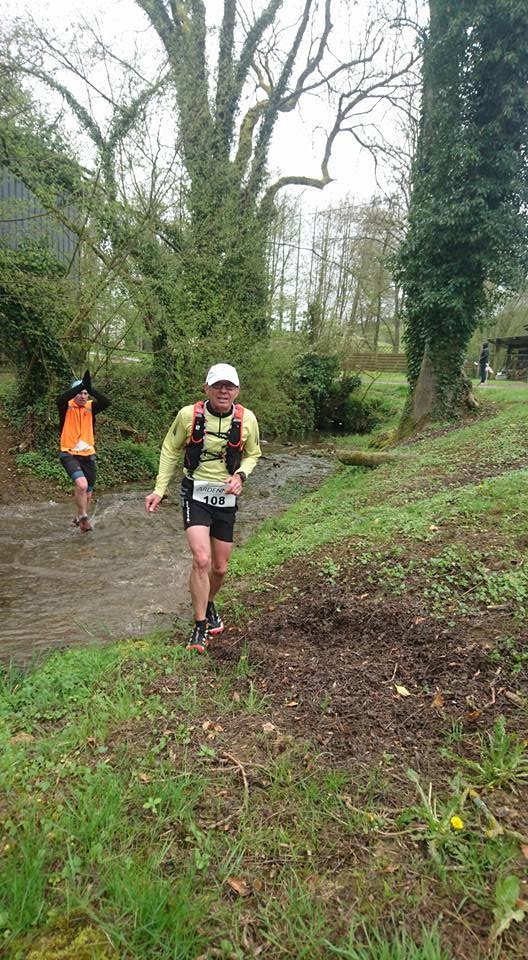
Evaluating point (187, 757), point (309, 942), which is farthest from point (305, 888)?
point (187, 757)

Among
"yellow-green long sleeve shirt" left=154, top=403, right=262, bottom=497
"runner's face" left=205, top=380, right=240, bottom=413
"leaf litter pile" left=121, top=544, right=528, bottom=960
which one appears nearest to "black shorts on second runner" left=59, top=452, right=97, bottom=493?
"yellow-green long sleeve shirt" left=154, top=403, right=262, bottom=497

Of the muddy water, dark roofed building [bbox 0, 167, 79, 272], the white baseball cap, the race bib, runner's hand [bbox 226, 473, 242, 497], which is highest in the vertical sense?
dark roofed building [bbox 0, 167, 79, 272]

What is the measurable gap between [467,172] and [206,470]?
12.1 meters

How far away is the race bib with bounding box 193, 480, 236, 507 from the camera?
179 inches

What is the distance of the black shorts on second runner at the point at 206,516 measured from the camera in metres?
4.56

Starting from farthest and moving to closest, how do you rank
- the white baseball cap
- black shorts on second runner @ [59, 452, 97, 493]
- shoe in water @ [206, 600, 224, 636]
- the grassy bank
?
black shorts on second runner @ [59, 452, 97, 493]
shoe in water @ [206, 600, 224, 636]
the white baseball cap
the grassy bank

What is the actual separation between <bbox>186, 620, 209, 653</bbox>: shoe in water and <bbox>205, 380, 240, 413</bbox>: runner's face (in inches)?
73.0

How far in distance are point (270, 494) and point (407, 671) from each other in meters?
8.55

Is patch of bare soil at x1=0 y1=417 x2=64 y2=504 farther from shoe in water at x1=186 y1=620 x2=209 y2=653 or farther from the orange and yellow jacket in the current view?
shoe in water at x1=186 y1=620 x2=209 y2=653

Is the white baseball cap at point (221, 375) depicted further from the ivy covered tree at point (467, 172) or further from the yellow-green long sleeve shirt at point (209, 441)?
the ivy covered tree at point (467, 172)

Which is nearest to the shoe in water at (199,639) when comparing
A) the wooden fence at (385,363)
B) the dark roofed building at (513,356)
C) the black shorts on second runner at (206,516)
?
the black shorts on second runner at (206,516)

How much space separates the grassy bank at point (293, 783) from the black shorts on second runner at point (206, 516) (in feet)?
3.02

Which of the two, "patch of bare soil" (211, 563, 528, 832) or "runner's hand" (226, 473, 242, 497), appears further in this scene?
"runner's hand" (226, 473, 242, 497)

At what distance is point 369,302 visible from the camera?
27891mm
